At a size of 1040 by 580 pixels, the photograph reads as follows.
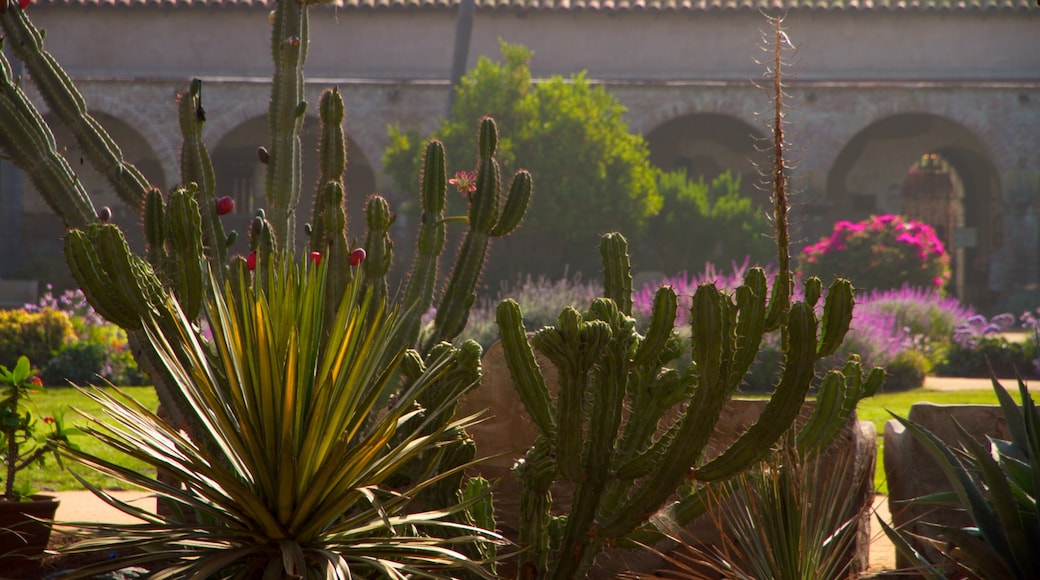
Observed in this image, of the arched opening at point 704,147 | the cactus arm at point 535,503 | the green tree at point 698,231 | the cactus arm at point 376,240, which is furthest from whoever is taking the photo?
the arched opening at point 704,147

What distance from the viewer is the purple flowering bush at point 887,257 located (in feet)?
52.4

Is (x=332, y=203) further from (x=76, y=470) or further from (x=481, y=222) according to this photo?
(x=76, y=470)

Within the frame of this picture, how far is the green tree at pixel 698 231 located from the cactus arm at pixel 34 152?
1521cm

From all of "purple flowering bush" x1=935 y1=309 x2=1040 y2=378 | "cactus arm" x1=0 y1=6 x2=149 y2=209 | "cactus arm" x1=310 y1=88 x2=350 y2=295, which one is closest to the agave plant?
"cactus arm" x1=310 y1=88 x2=350 y2=295

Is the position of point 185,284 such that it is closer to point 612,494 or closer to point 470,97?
point 612,494

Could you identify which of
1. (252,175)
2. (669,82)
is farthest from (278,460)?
(252,175)

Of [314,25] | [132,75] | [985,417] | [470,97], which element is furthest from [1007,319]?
[132,75]

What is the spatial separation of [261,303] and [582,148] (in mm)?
15217

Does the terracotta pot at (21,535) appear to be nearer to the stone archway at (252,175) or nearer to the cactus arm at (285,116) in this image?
the cactus arm at (285,116)

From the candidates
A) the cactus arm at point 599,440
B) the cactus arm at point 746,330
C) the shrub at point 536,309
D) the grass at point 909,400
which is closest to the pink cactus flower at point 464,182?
the cactus arm at point 599,440

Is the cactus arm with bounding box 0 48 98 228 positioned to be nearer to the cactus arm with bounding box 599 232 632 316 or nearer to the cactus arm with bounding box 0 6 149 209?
the cactus arm with bounding box 0 6 149 209

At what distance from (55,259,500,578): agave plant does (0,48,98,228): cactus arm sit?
51.2 inches

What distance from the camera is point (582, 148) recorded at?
1736 centimetres

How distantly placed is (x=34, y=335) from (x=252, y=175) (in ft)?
38.1
